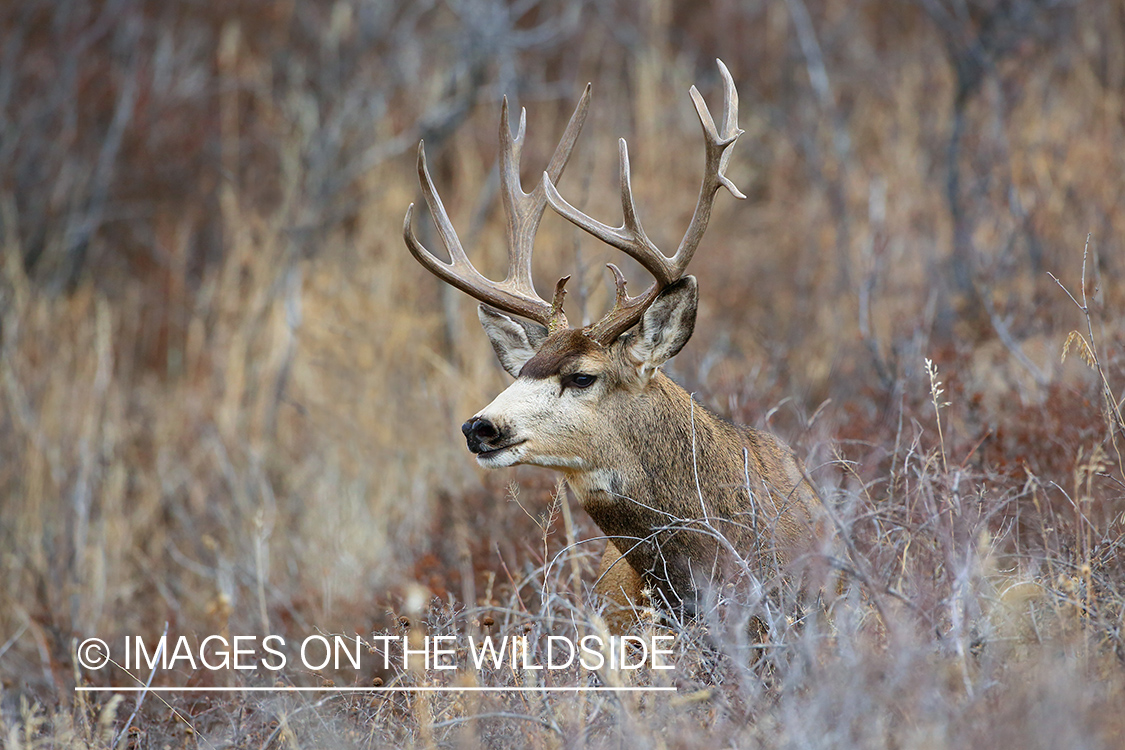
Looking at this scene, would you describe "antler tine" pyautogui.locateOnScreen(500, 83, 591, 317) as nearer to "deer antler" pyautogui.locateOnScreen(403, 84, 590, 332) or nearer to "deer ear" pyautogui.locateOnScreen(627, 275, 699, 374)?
"deer antler" pyautogui.locateOnScreen(403, 84, 590, 332)

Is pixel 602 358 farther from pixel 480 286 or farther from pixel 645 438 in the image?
pixel 480 286

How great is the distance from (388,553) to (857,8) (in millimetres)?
8588

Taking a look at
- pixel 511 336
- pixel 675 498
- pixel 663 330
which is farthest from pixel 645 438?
pixel 511 336

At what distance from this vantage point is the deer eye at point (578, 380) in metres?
4.16

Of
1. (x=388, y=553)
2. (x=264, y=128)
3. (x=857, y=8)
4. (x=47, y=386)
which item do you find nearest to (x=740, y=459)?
(x=388, y=553)

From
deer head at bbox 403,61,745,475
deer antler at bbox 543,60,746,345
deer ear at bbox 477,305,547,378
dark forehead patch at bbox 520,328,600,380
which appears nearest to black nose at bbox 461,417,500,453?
deer head at bbox 403,61,745,475

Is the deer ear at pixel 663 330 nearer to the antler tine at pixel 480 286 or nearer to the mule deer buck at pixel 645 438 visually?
the mule deer buck at pixel 645 438

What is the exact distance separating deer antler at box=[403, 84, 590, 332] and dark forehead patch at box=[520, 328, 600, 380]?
0.71 feet

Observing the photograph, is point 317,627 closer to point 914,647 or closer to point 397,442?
point 397,442

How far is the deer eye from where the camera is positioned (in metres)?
4.16

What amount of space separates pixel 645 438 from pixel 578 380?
32 centimetres

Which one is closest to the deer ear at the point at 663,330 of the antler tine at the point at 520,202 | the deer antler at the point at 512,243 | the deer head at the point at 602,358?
the deer head at the point at 602,358

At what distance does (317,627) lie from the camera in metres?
5.34

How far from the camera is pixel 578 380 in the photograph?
4.17m
